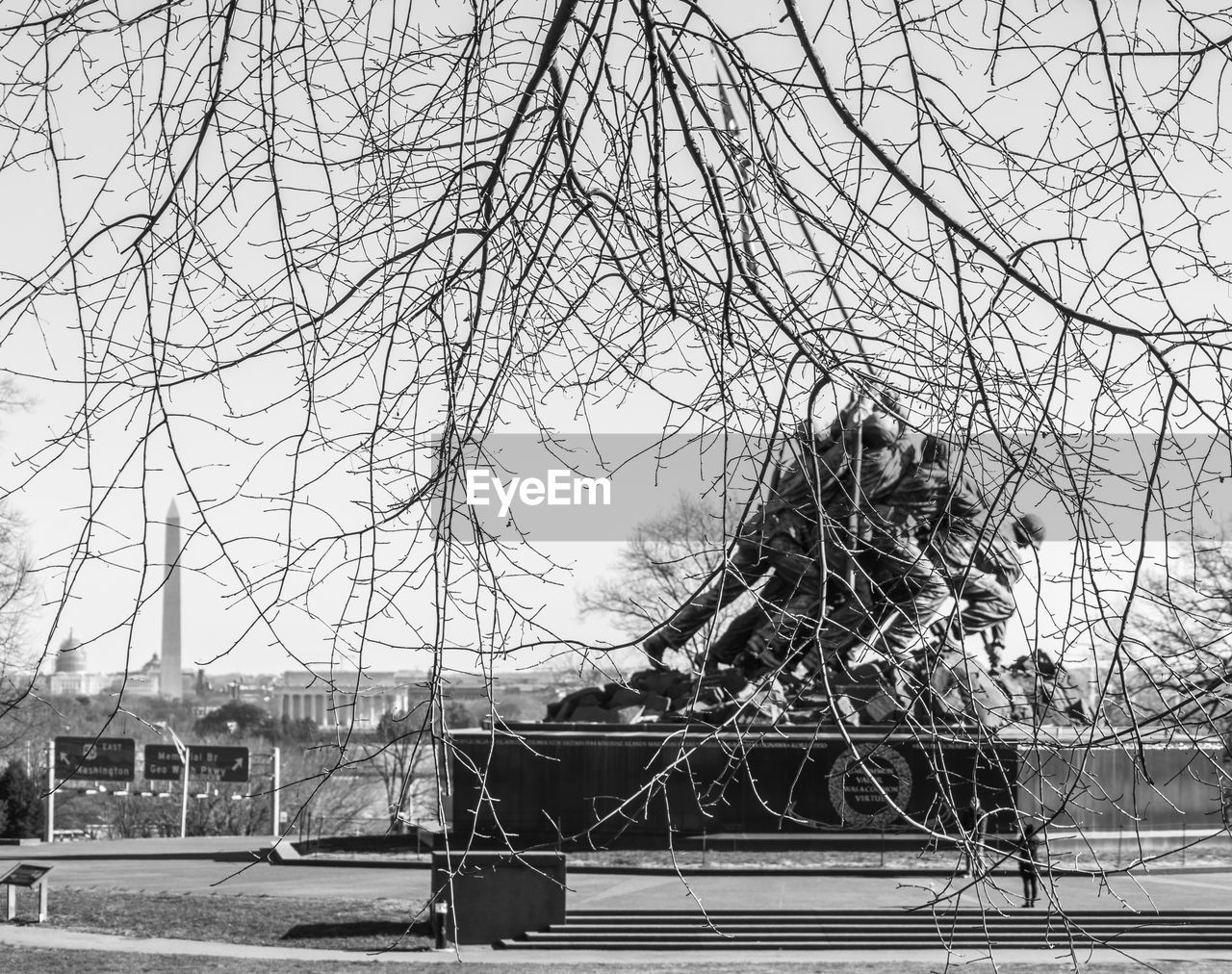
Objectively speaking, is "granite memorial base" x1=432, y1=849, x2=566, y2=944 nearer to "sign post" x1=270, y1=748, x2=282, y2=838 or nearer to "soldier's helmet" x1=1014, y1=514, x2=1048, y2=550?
"sign post" x1=270, y1=748, x2=282, y2=838

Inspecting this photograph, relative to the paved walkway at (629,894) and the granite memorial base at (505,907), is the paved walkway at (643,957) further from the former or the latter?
the granite memorial base at (505,907)

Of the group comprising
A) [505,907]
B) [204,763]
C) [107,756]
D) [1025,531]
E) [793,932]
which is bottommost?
[793,932]

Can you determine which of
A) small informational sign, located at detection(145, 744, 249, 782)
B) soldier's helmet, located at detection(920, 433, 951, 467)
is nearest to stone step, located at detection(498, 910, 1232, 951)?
soldier's helmet, located at detection(920, 433, 951, 467)

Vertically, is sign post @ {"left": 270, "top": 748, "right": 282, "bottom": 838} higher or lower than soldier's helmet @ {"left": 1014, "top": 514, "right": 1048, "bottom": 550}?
lower

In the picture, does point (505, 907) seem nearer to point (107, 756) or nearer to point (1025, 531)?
point (1025, 531)

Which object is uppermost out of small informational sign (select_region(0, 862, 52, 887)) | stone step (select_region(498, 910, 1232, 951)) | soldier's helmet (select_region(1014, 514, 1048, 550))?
soldier's helmet (select_region(1014, 514, 1048, 550))

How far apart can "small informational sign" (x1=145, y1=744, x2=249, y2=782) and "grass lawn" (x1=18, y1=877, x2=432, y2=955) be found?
15.0 m

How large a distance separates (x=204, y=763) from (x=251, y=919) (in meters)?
19.2

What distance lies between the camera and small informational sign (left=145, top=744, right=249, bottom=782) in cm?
3581

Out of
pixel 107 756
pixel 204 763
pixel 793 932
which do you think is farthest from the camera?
pixel 107 756

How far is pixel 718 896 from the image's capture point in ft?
54.4

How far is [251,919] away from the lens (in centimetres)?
1775

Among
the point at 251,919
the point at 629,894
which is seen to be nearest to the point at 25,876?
the point at 251,919

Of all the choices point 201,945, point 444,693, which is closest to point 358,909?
point 201,945
